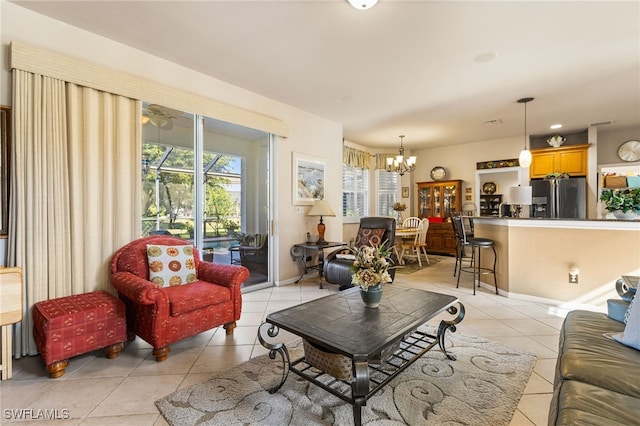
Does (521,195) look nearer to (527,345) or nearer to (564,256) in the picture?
(564,256)

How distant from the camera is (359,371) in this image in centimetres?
139

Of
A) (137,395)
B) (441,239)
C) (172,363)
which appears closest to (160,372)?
(172,363)

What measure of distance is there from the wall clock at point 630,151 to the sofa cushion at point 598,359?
19.6 ft

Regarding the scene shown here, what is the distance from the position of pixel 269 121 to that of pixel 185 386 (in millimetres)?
3306

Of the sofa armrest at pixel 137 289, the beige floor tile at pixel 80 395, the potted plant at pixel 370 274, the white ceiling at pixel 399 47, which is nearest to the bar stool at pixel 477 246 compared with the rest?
the white ceiling at pixel 399 47

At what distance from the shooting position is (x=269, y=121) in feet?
13.6

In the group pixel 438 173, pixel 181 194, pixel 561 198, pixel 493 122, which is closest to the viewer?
pixel 181 194

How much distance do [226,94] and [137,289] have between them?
8.55 ft

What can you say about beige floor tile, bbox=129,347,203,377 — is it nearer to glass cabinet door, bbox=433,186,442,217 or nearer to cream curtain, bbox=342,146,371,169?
cream curtain, bbox=342,146,371,169

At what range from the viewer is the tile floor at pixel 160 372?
1.68m

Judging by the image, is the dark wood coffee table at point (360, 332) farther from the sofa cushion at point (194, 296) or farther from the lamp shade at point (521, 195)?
the lamp shade at point (521, 195)

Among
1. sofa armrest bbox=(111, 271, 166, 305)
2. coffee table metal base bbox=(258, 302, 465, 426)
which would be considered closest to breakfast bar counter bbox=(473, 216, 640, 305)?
coffee table metal base bbox=(258, 302, 465, 426)

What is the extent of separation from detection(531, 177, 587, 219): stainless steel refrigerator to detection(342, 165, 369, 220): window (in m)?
3.60

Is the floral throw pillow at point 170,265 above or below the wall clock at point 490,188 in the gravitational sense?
below
